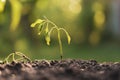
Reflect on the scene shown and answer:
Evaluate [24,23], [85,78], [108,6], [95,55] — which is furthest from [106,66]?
[108,6]

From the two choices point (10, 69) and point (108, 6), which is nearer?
point (10, 69)

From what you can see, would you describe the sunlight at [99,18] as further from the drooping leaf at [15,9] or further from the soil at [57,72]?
the soil at [57,72]

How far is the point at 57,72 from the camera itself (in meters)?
1.87

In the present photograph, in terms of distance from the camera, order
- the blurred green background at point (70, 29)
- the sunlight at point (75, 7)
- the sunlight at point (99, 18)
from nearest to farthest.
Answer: the blurred green background at point (70, 29) < the sunlight at point (75, 7) < the sunlight at point (99, 18)

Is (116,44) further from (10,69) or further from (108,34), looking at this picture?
(10,69)

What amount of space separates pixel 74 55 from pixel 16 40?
49.0 inches

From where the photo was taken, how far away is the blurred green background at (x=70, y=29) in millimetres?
9172

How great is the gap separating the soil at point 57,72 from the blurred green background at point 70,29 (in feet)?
21.3

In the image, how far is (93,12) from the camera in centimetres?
1091

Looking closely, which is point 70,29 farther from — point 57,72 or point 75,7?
point 57,72

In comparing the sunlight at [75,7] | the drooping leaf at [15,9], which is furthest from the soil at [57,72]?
the sunlight at [75,7]

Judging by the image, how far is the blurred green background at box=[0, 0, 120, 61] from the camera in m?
9.17

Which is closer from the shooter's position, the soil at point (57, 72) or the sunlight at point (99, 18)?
the soil at point (57, 72)

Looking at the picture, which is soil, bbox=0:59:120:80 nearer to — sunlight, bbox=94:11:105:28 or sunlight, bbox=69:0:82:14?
sunlight, bbox=69:0:82:14
